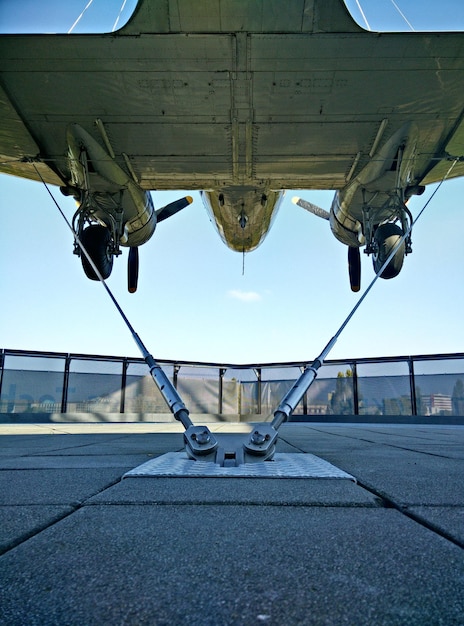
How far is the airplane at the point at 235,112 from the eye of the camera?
3.84 meters

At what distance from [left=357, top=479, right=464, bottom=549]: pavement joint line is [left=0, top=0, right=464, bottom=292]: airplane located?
6.08 feet

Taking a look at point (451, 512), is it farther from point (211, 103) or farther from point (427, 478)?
point (211, 103)

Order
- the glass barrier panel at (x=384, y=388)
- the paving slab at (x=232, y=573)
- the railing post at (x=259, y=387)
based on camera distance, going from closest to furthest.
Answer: the paving slab at (x=232, y=573) → the glass barrier panel at (x=384, y=388) → the railing post at (x=259, y=387)

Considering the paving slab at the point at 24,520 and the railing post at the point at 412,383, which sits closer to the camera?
the paving slab at the point at 24,520

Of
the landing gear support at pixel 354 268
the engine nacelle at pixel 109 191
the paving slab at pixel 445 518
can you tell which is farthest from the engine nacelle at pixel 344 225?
the paving slab at pixel 445 518

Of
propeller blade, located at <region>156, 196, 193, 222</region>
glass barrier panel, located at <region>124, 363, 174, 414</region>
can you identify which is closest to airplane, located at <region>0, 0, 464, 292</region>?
propeller blade, located at <region>156, 196, 193, 222</region>

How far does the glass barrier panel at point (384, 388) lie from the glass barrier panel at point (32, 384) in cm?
877

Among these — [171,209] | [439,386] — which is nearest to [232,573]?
[171,209]

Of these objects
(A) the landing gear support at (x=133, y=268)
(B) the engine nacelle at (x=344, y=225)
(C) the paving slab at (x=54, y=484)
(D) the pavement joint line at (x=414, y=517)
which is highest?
(B) the engine nacelle at (x=344, y=225)

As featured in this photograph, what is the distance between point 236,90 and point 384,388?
33.8ft

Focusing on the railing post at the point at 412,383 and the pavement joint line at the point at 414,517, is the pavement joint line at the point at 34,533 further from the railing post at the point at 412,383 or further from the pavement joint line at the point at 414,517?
the railing post at the point at 412,383

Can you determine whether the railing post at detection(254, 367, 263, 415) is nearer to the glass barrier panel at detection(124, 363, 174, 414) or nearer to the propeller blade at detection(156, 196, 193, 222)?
the glass barrier panel at detection(124, 363, 174, 414)

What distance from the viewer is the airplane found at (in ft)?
12.6

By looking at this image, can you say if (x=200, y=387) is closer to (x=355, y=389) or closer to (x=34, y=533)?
(x=355, y=389)
